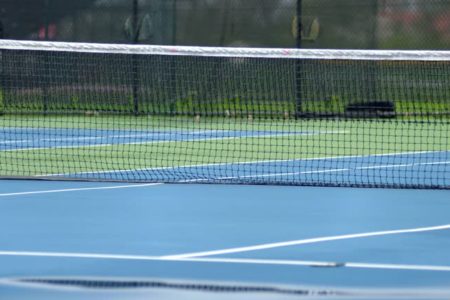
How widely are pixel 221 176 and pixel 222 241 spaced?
2971 mm

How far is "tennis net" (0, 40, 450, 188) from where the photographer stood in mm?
9773

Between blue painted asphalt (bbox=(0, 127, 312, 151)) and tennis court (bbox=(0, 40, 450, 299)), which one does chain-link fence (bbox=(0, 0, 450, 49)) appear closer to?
tennis court (bbox=(0, 40, 450, 299))

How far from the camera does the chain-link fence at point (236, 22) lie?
50.9 feet

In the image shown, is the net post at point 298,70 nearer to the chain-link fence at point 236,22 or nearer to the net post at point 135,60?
the chain-link fence at point 236,22

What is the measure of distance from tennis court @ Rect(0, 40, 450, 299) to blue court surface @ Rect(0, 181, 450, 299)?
0.01 m

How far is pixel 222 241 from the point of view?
554 cm

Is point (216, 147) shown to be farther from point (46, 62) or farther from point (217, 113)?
point (46, 62)

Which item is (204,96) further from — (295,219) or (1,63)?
(295,219)

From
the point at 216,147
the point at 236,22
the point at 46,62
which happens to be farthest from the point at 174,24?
the point at 216,147

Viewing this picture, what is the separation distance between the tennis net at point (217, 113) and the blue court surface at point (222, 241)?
1.70 m

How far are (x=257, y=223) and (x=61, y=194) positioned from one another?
1733mm

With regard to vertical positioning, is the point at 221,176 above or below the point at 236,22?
below

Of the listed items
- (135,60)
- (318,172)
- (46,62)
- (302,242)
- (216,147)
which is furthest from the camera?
(135,60)

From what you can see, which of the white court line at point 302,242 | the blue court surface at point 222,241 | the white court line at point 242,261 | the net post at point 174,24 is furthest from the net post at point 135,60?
the white court line at point 242,261
